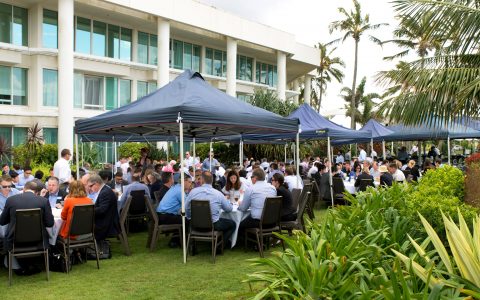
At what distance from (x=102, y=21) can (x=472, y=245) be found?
26364 mm

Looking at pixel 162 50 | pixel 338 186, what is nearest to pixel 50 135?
pixel 162 50

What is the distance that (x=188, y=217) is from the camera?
28.8 ft

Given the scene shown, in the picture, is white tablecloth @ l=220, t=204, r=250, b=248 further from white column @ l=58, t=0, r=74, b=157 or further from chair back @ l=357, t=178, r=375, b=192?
white column @ l=58, t=0, r=74, b=157

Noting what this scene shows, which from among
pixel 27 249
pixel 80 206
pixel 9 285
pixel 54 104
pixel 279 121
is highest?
pixel 54 104

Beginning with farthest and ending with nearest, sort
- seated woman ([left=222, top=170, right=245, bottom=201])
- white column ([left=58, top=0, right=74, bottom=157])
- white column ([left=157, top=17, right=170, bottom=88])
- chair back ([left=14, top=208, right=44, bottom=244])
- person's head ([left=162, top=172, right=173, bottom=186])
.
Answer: white column ([left=157, top=17, right=170, bottom=88]), white column ([left=58, top=0, right=74, bottom=157]), person's head ([left=162, top=172, right=173, bottom=186]), seated woman ([left=222, top=170, right=245, bottom=201]), chair back ([left=14, top=208, right=44, bottom=244])

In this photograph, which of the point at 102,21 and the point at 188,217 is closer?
the point at 188,217

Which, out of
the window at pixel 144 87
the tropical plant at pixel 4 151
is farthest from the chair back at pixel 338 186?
the window at pixel 144 87

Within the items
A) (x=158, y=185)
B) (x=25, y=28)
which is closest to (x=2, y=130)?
(x=25, y=28)

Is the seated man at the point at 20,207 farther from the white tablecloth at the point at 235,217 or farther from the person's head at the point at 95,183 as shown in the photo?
the white tablecloth at the point at 235,217

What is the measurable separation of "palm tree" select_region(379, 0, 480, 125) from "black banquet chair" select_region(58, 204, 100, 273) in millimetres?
6340

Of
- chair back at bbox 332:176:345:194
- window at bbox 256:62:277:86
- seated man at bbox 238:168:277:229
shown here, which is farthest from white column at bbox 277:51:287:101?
seated man at bbox 238:168:277:229

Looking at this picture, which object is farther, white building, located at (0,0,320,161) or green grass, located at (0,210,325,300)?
white building, located at (0,0,320,161)

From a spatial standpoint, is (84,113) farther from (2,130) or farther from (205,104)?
(205,104)

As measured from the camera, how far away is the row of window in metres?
23.4
